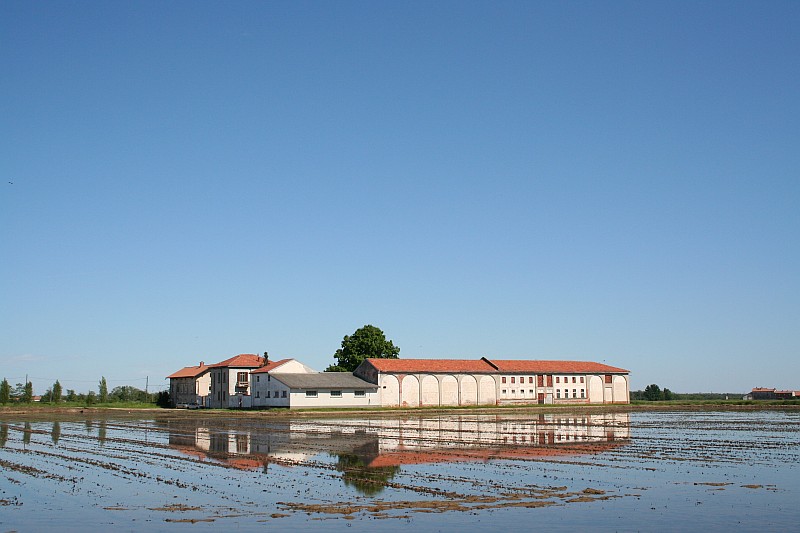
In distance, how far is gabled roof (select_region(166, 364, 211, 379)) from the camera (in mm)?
110750

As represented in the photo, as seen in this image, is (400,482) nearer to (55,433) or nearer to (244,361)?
(55,433)

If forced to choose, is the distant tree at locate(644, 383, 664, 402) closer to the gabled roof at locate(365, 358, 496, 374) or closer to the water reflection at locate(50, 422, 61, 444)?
the gabled roof at locate(365, 358, 496, 374)

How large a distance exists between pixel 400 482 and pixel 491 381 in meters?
77.2

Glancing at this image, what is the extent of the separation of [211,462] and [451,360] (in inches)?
2806

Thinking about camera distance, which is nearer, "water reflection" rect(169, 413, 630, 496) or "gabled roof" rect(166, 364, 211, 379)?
"water reflection" rect(169, 413, 630, 496)

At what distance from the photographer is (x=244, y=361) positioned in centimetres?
10338

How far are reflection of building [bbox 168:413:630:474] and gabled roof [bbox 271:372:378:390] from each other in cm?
2272

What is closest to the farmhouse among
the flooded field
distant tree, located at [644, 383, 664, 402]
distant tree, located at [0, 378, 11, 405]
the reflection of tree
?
distant tree, located at [0, 378, 11, 405]

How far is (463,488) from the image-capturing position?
25.2m

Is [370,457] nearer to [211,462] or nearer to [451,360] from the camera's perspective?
[211,462]

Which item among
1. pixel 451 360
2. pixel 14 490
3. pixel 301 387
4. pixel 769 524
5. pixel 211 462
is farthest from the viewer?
pixel 451 360

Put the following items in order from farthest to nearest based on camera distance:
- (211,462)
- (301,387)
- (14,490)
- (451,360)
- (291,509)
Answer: (451,360) → (301,387) → (211,462) → (14,490) → (291,509)

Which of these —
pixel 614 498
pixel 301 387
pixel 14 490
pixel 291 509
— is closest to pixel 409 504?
pixel 291 509

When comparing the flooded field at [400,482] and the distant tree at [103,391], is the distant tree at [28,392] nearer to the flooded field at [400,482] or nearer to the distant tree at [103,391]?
the distant tree at [103,391]
